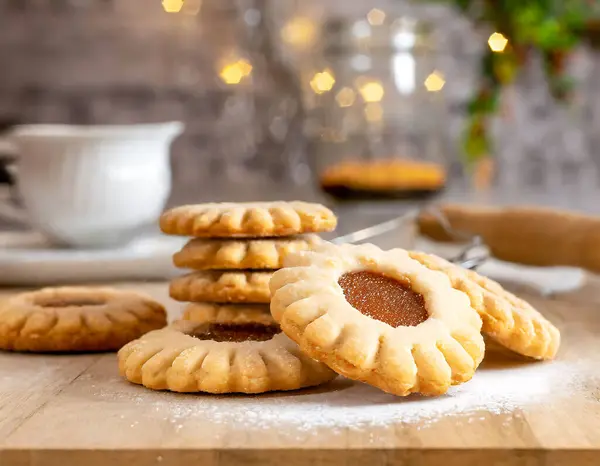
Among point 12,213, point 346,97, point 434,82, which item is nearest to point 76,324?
point 12,213

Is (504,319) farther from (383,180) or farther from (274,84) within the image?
(274,84)

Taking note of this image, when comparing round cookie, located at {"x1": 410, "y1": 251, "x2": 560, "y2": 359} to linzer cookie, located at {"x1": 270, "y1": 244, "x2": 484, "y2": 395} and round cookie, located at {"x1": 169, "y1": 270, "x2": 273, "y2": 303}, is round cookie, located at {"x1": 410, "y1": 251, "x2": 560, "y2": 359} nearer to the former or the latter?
linzer cookie, located at {"x1": 270, "y1": 244, "x2": 484, "y2": 395}

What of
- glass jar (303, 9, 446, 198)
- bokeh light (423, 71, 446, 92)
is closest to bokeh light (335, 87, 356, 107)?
glass jar (303, 9, 446, 198)

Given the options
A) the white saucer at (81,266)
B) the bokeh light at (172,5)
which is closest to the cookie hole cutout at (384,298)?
the white saucer at (81,266)

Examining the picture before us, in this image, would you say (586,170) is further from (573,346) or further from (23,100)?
(573,346)

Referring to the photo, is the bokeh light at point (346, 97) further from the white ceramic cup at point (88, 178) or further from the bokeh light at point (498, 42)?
the white ceramic cup at point (88, 178)

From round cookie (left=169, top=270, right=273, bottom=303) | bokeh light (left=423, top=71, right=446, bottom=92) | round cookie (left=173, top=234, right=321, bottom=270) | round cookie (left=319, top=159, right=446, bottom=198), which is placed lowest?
round cookie (left=319, top=159, right=446, bottom=198)
